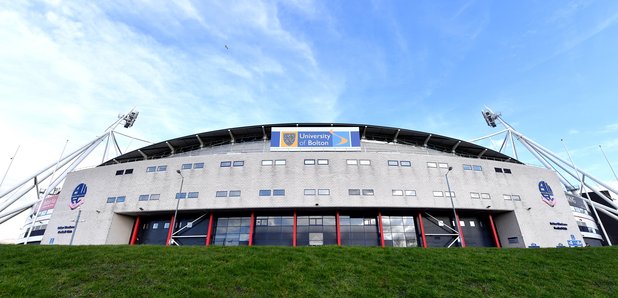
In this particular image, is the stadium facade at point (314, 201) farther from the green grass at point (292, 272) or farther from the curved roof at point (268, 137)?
the green grass at point (292, 272)

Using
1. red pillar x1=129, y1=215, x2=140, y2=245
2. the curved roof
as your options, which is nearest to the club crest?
the curved roof

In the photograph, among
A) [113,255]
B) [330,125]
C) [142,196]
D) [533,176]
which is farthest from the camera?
[330,125]

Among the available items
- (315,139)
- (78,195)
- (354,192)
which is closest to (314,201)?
(354,192)

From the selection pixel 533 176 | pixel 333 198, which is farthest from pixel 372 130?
pixel 533 176

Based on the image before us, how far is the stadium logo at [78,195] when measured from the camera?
37500 mm

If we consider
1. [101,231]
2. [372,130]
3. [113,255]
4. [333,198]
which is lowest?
[113,255]

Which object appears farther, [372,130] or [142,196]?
[372,130]

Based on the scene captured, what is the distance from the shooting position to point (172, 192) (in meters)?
35.2

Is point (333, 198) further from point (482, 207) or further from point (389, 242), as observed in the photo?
point (482, 207)

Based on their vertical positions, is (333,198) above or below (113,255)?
above

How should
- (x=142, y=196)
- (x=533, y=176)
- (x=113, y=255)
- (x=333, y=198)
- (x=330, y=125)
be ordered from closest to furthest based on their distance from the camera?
1. (x=113, y=255)
2. (x=333, y=198)
3. (x=142, y=196)
4. (x=533, y=176)
5. (x=330, y=125)

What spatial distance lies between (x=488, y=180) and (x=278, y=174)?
25.0 m

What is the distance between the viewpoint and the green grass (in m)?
11.5

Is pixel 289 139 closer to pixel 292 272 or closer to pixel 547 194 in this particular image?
pixel 292 272
